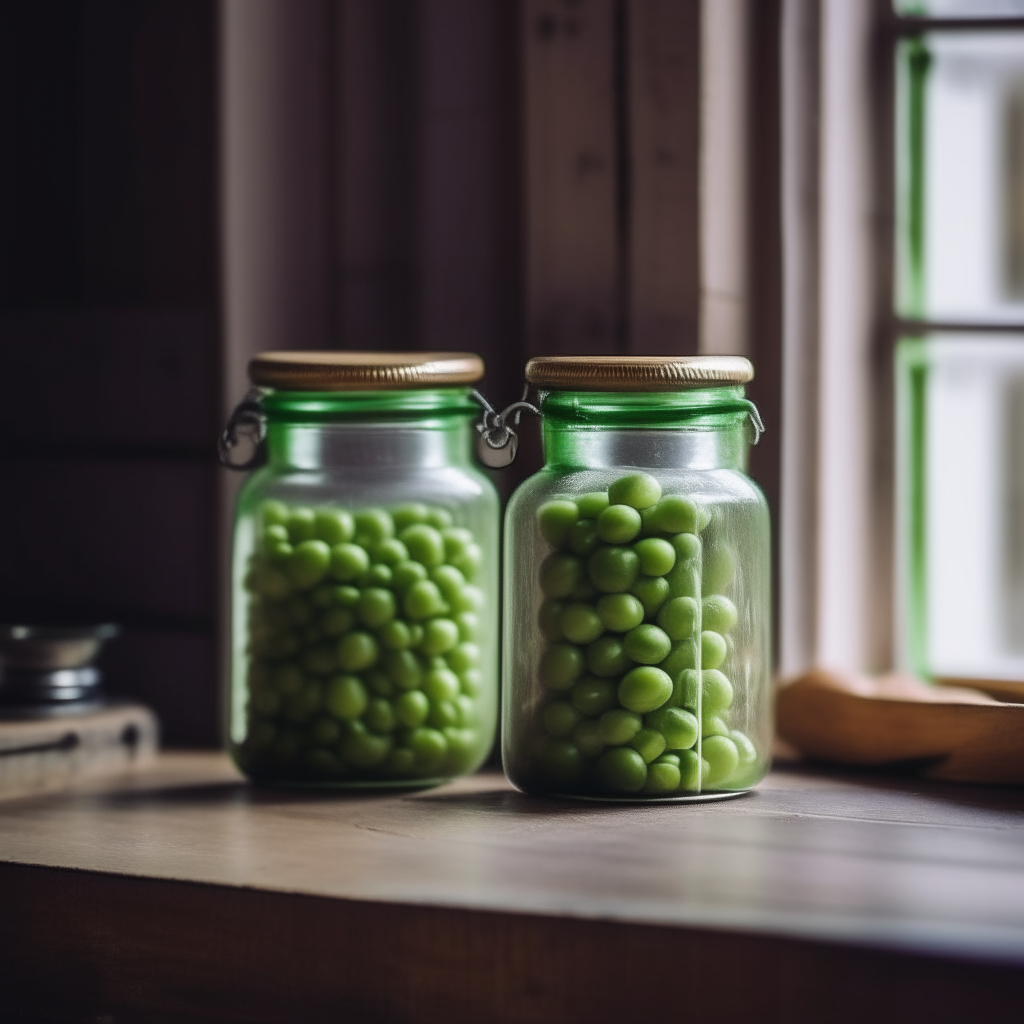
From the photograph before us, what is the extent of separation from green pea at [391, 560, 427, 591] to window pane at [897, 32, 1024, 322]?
19.7 inches

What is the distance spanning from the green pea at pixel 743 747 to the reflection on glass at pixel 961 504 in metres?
0.34

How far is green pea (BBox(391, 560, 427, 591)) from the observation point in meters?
0.94

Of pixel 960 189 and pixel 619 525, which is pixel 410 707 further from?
pixel 960 189

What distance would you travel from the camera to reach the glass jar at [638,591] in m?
0.86

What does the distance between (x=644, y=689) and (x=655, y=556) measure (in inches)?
3.1

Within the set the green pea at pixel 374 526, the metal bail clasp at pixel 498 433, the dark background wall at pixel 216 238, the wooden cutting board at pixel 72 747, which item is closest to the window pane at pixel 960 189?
the dark background wall at pixel 216 238

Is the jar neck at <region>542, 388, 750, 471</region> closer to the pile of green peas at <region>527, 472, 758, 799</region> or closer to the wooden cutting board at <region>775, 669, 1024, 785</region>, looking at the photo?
the pile of green peas at <region>527, 472, 758, 799</region>

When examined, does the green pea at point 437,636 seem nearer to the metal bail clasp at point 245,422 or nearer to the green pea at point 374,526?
the green pea at point 374,526

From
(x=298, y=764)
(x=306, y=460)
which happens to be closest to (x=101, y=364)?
(x=306, y=460)

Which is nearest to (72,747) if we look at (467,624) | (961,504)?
(467,624)

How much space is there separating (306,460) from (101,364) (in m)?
0.28

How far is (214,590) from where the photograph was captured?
45.3 inches

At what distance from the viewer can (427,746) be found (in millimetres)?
950

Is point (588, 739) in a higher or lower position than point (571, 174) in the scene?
lower
